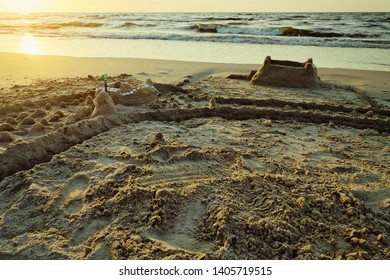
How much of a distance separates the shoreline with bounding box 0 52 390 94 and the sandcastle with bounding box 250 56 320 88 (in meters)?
0.80

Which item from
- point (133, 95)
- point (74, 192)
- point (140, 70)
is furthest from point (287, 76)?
point (74, 192)

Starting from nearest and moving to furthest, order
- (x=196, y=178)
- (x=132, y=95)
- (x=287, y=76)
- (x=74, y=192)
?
(x=74, y=192) → (x=196, y=178) → (x=132, y=95) → (x=287, y=76)

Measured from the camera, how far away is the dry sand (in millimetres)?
1965

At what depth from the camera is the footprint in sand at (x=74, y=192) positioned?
2.26 metres

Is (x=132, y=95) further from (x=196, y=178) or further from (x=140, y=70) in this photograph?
(x=140, y=70)

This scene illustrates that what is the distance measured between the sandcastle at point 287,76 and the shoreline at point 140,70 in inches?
31.4

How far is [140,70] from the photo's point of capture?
6527 millimetres

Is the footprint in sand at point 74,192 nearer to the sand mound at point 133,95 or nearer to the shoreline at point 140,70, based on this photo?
the sand mound at point 133,95

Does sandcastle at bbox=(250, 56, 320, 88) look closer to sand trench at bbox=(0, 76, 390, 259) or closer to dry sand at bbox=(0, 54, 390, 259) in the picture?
dry sand at bbox=(0, 54, 390, 259)

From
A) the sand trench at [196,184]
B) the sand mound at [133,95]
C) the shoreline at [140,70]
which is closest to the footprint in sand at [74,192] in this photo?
the sand trench at [196,184]

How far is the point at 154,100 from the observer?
4301 millimetres

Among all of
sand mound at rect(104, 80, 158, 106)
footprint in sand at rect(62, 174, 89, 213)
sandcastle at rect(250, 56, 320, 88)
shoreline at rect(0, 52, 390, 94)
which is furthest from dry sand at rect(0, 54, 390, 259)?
shoreline at rect(0, 52, 390, 94)

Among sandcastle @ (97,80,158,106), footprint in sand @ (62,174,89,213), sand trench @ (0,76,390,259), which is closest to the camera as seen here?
sand trench @ (0,76,390,259)

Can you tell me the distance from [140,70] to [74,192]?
4474 millimetres
